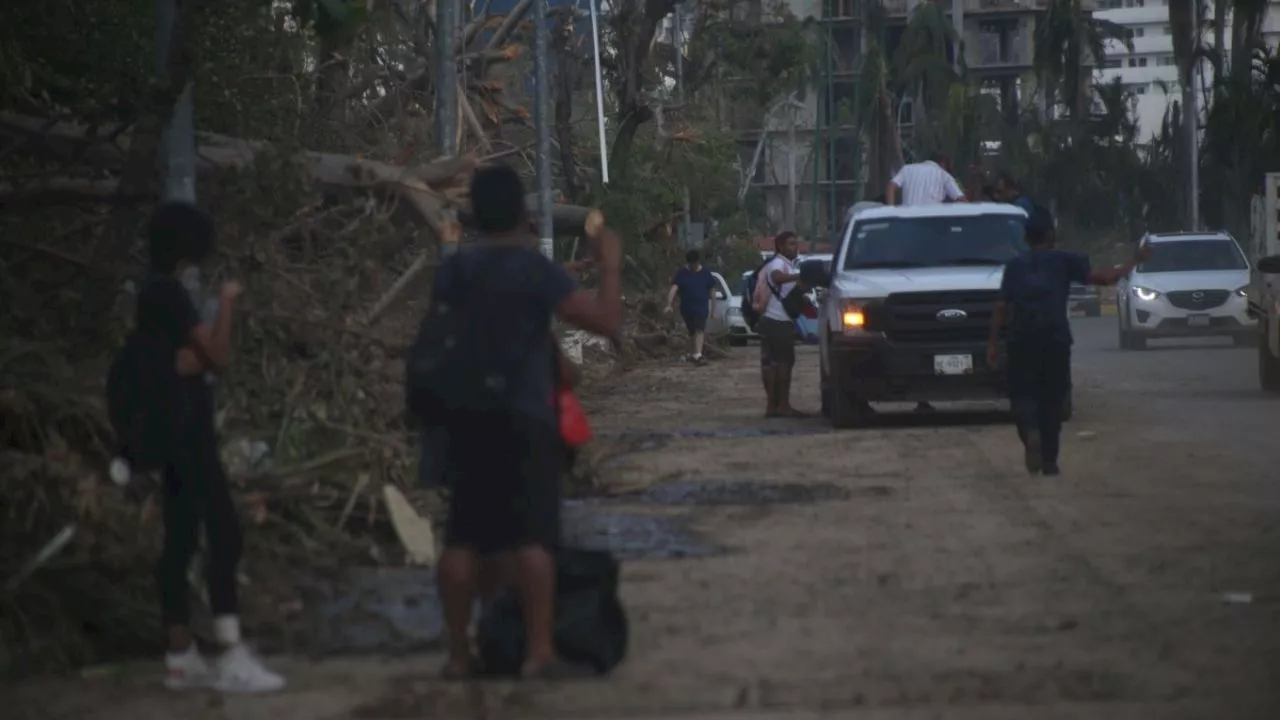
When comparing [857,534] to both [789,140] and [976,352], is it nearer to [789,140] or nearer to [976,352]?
[976,352]

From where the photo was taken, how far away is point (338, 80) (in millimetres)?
21594

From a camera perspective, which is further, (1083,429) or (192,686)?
(1083,429)

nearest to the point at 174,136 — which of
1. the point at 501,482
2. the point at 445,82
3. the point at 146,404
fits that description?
the point at 146,404

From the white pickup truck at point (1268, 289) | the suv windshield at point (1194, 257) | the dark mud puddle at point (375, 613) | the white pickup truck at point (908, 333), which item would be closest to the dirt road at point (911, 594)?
the dark mud puddle at point (375, 613)

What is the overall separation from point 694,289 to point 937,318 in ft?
51.4

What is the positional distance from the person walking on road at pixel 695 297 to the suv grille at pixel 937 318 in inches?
602

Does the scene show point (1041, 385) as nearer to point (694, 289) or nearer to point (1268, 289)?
point (1268, 289)

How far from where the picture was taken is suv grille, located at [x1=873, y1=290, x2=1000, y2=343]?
18.8m

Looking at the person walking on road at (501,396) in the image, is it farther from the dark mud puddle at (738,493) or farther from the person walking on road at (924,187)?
the person walking on road at (924,187)

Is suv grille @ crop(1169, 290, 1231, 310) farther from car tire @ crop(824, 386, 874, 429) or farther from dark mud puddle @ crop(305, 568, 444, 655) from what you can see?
dark mud puddle @ crop(305, 568, 444, 655)

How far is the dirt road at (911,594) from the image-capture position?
23.7ft

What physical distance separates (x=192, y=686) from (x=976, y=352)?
11.9m

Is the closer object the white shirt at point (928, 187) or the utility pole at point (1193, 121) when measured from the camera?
the white shirt at point (928, 187)

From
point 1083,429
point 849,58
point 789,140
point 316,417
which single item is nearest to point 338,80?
point 1083,429
